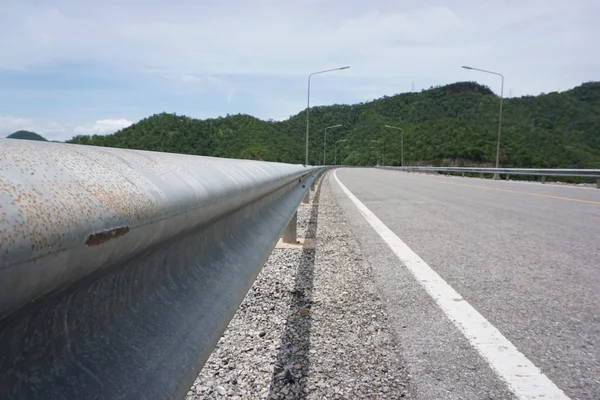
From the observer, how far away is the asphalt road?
8.07 feet

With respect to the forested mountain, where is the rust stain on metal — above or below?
below

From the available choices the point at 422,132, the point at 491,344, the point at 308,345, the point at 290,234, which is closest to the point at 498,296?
the point at 491,344

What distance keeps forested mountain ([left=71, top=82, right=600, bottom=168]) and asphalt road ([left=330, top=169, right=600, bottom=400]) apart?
50.2 ft

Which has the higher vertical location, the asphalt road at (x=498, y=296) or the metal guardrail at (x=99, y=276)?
the metal guardrail at (x=99, y=276)

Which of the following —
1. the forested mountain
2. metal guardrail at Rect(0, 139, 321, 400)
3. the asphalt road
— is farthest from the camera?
the forested mountain

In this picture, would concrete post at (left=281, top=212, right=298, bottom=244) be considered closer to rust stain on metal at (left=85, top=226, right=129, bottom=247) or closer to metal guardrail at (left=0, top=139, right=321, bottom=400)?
metal guardrail at (left=0, top=139, right=321, bottom=400)

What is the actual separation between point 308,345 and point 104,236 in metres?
2.19

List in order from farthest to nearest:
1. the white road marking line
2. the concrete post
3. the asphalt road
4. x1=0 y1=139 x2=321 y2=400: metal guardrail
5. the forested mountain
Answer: the forested mountain < the concrete post < the asphalt road < the white road marking line < x1=0 y1=139 x2=321 y2=400: metal guardrail

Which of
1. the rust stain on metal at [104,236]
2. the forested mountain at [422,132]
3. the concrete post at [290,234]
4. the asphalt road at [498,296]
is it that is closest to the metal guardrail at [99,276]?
the rust stain on metal at [104,236]

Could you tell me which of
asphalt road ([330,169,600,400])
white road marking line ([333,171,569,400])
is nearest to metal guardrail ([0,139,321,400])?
asphalt road ([330,169,600,400])

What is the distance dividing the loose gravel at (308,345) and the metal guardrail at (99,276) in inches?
36.9

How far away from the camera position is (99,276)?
878mm

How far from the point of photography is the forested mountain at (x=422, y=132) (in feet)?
108

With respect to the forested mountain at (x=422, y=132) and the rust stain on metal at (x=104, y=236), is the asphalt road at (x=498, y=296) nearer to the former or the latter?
the rust stain on metal at (x=104, y=236)
